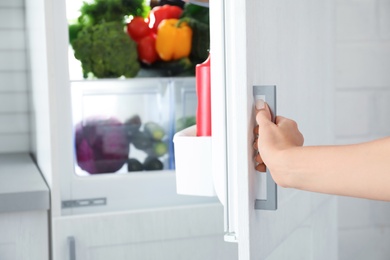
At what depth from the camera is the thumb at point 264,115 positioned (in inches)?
38.7

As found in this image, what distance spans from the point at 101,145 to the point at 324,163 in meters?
1.31

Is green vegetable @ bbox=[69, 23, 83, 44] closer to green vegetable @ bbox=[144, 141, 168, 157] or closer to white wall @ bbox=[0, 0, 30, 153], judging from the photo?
green vegetable @ bbox=[144, 141, 168, 157]

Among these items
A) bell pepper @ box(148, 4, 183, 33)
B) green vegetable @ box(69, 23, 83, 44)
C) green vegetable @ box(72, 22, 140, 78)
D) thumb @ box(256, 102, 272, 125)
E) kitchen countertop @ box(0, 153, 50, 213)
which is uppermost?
bell pepper @ box(148, 4, 183, 33)

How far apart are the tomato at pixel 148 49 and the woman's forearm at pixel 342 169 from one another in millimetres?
1307

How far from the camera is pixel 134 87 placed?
217 cm

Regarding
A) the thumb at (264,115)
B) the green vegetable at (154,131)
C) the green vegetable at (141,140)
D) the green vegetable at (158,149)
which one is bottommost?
the green vegetable at (158,149)

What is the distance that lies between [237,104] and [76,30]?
1.24 metres

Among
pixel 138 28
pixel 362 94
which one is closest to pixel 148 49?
pixel 138 28

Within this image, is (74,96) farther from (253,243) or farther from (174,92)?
(253,243)

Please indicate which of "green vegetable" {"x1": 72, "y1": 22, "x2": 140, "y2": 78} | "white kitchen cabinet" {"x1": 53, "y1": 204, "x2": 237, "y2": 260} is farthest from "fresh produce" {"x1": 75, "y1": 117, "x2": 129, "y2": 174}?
"white kitchen cabinet" {"x1": 53, "y1": 204, "x2": 237, "y2": 260}

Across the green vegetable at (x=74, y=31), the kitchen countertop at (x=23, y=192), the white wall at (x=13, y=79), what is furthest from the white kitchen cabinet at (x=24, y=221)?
the white wall at (x=13, y=79)

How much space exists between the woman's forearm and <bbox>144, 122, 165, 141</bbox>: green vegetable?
1.24m

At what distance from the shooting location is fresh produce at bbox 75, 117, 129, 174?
2107 mm

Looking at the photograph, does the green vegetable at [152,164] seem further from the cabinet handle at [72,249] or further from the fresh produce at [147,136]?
the cabinet handle at [72,249]
